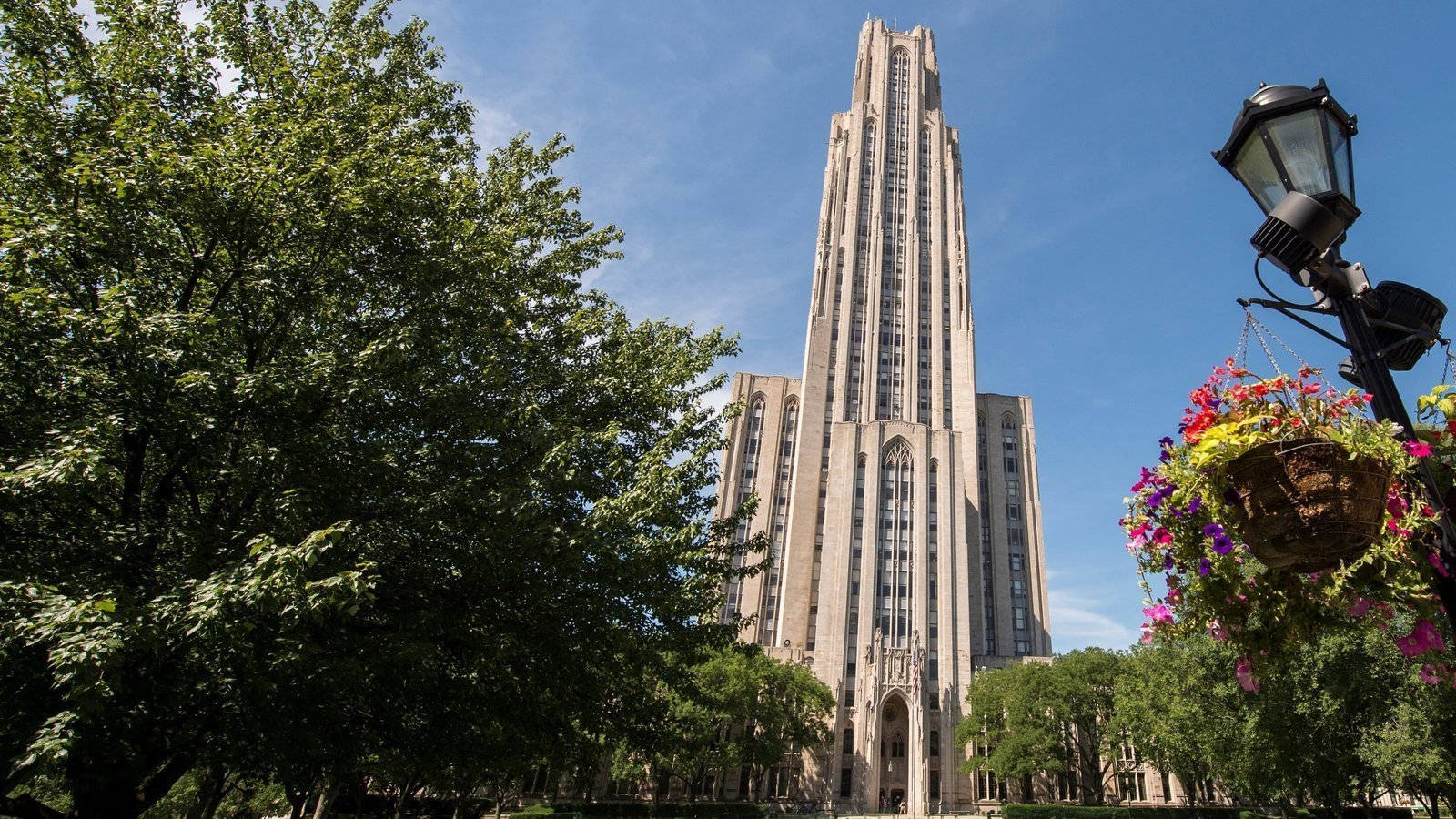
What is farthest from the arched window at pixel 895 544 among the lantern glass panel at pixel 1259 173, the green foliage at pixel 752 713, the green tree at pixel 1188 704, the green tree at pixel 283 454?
the lantern glass panel at pixel 1259 173

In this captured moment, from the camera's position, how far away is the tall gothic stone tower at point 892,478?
2793 inches

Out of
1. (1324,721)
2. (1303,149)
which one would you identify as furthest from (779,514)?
(1303,149)

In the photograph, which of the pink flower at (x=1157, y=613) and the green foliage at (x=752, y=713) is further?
the green foliage at (x=752, y=713)

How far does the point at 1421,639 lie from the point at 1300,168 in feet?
9.26

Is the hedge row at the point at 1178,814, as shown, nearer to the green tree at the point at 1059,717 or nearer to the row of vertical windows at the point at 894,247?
the green tree at the point at 1059,717

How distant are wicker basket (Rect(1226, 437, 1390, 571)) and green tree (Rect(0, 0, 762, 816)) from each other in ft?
22.4

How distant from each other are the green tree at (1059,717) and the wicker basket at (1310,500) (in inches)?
2187

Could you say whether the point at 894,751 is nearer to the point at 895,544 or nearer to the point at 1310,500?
the point at 895,544

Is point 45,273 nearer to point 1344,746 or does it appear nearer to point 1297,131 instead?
point 1297,131

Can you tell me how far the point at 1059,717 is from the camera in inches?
2154

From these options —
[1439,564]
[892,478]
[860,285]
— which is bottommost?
[1439,564]

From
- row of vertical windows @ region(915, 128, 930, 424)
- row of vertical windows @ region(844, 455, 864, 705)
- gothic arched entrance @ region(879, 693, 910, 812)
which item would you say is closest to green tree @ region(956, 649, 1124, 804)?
gothic arched entrance @ region(879, 693, 910, 812)

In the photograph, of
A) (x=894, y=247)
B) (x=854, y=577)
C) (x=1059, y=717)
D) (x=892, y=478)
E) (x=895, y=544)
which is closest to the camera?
(x=1059, y=717)

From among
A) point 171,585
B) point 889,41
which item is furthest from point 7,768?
point 889,41
